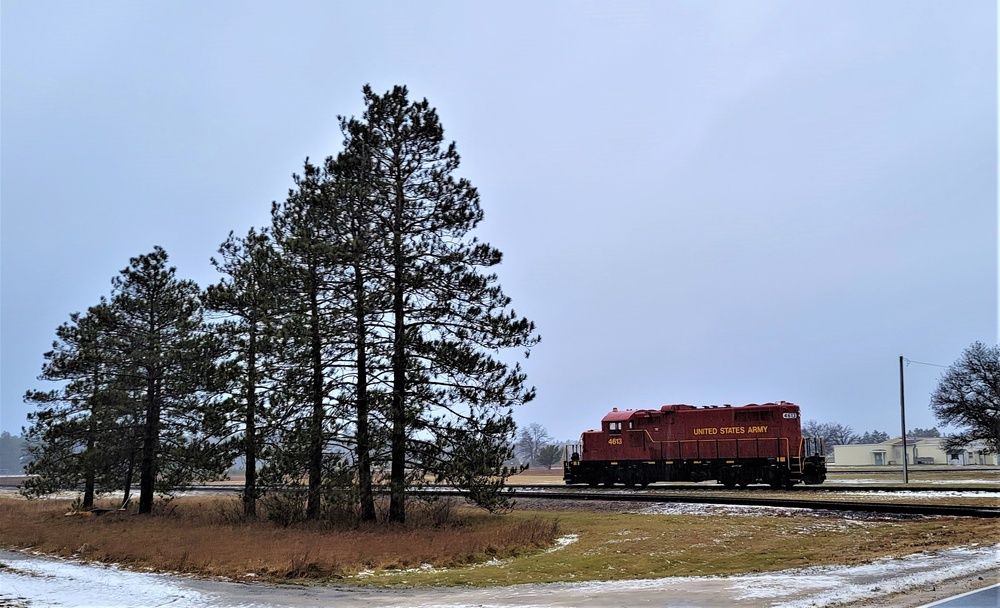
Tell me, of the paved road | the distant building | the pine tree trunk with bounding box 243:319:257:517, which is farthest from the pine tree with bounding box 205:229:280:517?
the distant building

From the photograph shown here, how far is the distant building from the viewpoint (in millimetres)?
87012

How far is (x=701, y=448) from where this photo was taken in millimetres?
41812

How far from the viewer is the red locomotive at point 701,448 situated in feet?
130

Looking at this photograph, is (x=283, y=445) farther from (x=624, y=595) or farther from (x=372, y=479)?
(x=624, y=595)

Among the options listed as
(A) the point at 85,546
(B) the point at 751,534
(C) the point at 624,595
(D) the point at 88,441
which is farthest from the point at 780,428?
(D) the point at 88,441

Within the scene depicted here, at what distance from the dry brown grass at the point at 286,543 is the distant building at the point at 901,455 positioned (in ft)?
246

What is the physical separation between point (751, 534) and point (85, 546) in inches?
827

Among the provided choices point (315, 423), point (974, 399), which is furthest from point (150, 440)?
point (974, 399)

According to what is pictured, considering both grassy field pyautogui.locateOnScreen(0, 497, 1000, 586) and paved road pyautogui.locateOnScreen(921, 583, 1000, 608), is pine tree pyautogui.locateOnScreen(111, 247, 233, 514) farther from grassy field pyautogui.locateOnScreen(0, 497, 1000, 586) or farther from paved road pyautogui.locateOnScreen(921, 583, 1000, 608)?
paved road pyautogui.locateOnScreen(921, 583, 1000, 608)

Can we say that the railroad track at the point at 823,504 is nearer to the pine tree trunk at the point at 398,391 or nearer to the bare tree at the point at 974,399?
the pine tree trunk at the point at 398,391

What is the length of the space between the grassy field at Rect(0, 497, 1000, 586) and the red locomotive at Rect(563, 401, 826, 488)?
13.9m

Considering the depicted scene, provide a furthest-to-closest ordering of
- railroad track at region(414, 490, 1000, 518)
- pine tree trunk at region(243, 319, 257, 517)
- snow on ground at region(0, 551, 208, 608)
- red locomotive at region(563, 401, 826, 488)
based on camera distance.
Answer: red locomotive at region(563, 401, 826, 488), pine tree trunk at region(243, 319, 257, 517), railroad track at region(414, 490, 1000, 518), snow on ground at region(0, 551, 208, 608)

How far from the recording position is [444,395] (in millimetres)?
26266

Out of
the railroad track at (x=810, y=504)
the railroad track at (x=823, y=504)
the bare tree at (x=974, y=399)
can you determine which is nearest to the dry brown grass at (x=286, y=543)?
the railroad track at (x=810, y=504)
